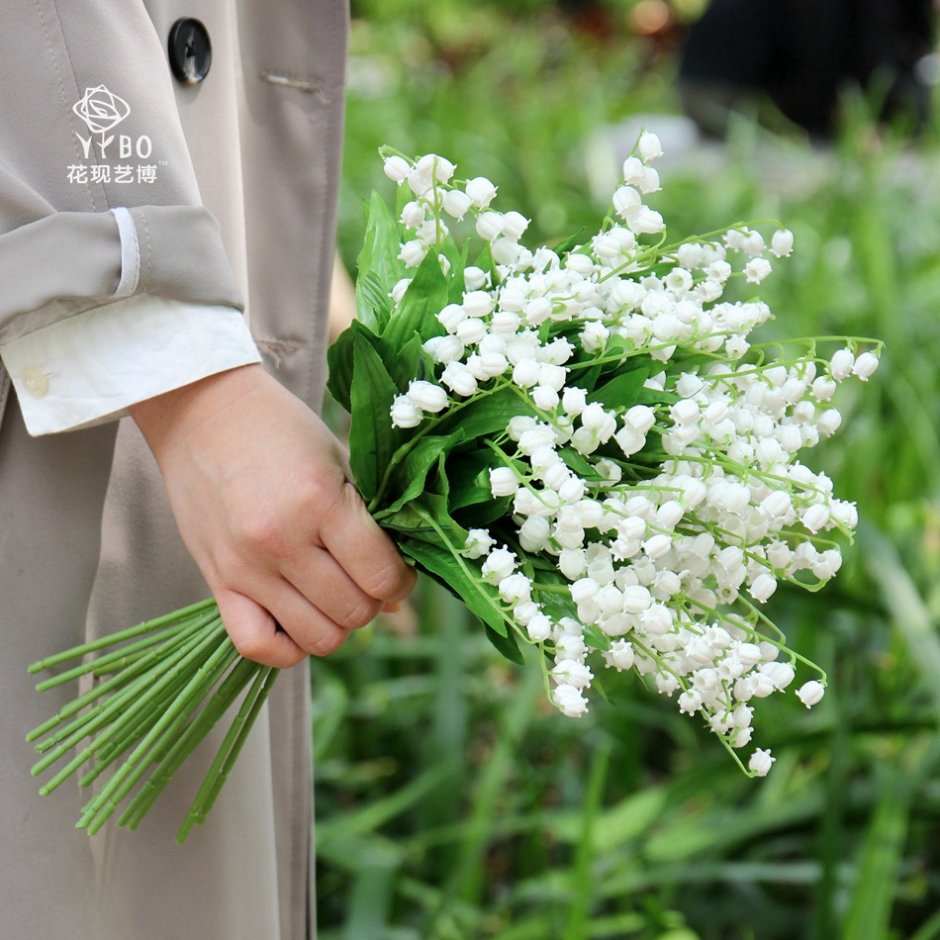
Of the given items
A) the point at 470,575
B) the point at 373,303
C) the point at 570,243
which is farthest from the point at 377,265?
the point at 470,575

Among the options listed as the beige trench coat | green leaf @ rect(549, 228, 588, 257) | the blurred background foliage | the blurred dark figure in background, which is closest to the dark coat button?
the beige trench coat

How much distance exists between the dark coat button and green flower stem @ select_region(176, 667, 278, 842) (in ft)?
1.38

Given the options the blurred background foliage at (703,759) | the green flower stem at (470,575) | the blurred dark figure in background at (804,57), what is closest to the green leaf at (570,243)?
the green flower stem at (470,575)

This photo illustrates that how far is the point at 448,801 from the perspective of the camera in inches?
69.9

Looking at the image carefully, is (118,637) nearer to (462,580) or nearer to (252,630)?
(252,630)

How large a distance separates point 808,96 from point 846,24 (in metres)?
0.26

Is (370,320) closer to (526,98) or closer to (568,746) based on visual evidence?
(568,746)

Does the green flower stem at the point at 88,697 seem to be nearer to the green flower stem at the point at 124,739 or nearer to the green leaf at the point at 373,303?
the green flower stem at the point at 124,739

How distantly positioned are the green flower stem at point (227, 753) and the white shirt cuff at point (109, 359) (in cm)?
22

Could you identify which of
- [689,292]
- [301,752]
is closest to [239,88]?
[689,292]

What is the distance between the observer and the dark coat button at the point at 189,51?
2.98ft

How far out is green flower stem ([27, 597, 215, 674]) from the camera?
849mm

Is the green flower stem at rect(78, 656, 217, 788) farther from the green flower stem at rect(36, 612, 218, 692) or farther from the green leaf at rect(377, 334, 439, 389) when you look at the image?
the green leaf at rect(377, 334, 439, 389)

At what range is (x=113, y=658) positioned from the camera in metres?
0.88
